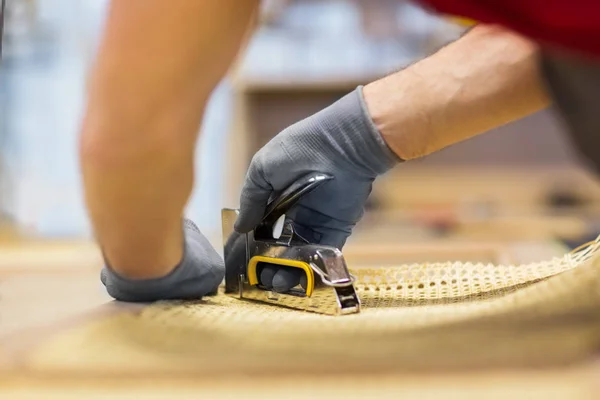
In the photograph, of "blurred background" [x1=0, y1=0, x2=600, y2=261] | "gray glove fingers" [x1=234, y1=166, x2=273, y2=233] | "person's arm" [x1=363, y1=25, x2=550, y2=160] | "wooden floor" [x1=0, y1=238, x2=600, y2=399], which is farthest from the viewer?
"blurred background" [x1=0, y1=0, x2=600, y2=261]

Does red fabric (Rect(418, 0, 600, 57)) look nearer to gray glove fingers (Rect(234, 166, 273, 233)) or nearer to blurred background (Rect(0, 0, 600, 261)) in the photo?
gray glove fingers (Rect(234, 166, 273, 233))

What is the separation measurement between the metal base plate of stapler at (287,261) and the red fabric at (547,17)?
227mm

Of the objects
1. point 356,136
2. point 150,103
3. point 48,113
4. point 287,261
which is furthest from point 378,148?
point 48,113

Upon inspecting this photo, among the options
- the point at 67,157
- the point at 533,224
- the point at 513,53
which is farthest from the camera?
the point at 67,157

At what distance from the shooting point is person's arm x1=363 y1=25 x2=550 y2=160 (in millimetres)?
442

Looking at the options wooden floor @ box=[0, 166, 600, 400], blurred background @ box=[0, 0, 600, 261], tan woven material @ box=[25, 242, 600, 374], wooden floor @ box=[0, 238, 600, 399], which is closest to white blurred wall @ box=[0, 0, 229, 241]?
blurred background @ box=[0, 0, 600, 261]

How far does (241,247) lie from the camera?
1.91 feet

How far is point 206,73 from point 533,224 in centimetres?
158

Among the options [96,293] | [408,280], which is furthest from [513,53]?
[96,293]

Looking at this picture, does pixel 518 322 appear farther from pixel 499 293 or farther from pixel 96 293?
pixel 96 293

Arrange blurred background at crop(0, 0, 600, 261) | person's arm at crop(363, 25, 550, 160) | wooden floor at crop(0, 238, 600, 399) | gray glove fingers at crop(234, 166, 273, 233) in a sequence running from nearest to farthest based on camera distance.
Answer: wooden floor at crop(0, 238, 600, 399), person's arm at crop(363, 25, 550, 160), gray glove fingers at crop(234, 166, 273, 233), blurred background at crop(0, 0, 600, 261)

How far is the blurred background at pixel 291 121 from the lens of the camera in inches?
82.3

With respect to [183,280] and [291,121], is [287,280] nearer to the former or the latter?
[183,280]

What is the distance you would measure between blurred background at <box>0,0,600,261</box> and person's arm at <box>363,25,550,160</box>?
1.32m
